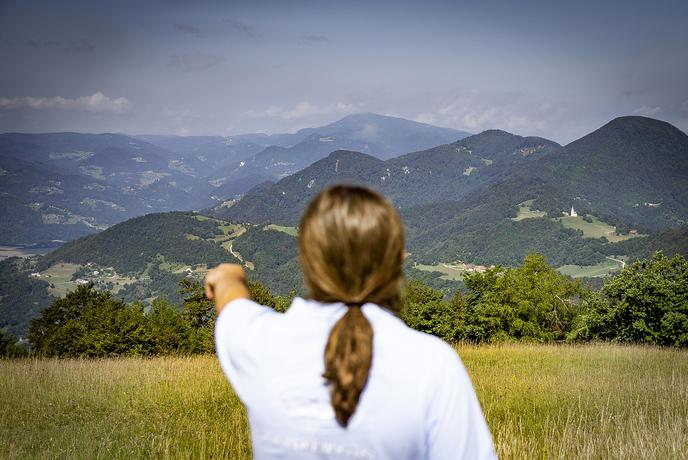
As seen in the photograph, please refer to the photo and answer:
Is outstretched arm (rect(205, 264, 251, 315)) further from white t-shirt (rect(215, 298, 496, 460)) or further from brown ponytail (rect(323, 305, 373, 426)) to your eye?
Answer: brown ponytail (rect(323, 305, 373, 426))

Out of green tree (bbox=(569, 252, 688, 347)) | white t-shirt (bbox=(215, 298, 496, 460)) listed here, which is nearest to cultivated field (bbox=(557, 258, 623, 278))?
green tree (bbox=(569, 252, 688, 347))

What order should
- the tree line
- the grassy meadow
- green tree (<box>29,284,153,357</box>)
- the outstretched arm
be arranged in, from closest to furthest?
the outstretched arm < the grassy meadow < the tree line < green tree (<box>29,284,153,357</box>)

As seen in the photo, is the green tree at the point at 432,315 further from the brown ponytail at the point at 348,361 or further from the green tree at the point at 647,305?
the brown ponytail at the point at 348,361

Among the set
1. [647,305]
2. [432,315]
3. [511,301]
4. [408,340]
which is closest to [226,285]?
[408,340]

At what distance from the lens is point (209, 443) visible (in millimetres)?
4328

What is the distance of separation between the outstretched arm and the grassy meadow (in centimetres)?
232

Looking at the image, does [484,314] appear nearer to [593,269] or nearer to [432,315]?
[432,315]

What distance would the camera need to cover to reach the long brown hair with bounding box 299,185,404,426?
3.50 ft

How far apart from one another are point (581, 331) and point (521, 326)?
9.48 ft

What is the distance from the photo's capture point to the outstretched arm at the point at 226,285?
4.59 ft

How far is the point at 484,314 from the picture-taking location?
24.3 meters

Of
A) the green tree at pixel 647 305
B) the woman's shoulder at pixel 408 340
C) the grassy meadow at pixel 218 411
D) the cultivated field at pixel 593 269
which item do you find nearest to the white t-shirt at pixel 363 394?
the woman's shoulder at pixel 408 340

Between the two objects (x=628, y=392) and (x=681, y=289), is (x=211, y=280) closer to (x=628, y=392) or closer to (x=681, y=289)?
(x=628, y=392)

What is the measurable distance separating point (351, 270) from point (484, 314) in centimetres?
2452
